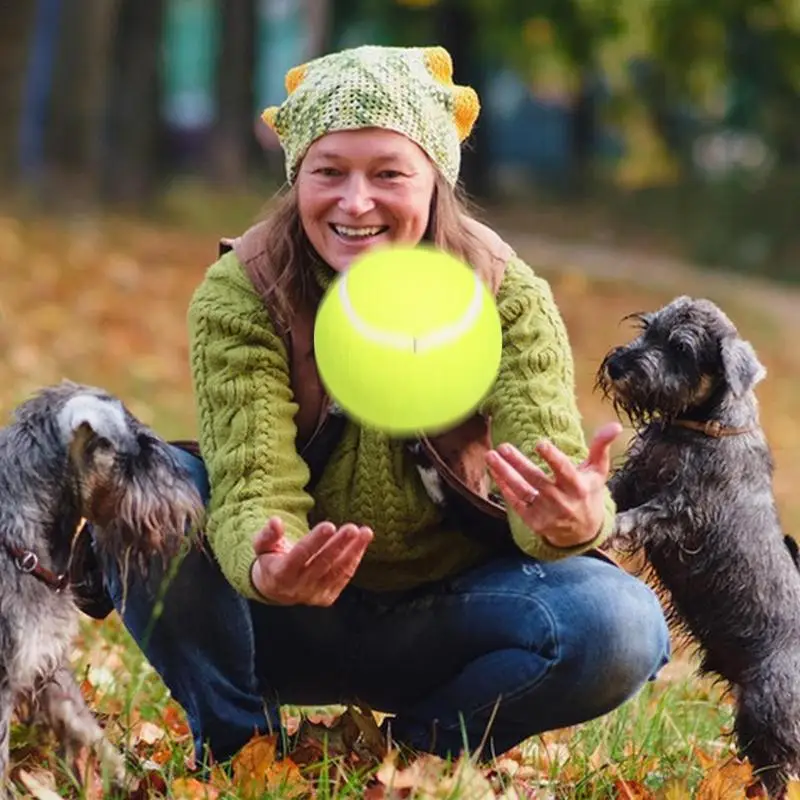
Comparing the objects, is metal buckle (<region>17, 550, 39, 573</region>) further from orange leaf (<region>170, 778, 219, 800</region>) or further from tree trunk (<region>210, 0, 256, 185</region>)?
tree trunk (<region>210, 0, 256, 185</region>)

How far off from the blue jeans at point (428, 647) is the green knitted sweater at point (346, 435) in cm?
14

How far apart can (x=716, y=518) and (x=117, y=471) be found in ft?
6.27

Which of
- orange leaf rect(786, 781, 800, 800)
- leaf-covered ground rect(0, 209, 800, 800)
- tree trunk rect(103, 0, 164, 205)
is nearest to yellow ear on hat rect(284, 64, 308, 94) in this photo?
leaf-covered ground rect(0, 209, 800, 800)

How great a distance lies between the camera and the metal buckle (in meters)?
3.96

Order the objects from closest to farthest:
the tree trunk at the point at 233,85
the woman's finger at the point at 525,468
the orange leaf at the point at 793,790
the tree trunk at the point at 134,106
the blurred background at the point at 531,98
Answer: the woman's finger at the point at 525,468
the orange leaf at the point at 793,790
the blurred background at the point at 531,98
the tree trunk at the point at 134,106
the tree trunk at the point at 233,85

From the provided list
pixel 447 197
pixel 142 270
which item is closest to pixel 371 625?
pixel 447 197

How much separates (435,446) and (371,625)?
1.78 ft

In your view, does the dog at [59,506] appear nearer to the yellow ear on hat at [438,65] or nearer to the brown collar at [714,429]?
the yellow ear on hat at [438,65]

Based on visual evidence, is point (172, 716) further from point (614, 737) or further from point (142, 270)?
point (142, 270)

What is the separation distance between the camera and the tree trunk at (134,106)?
18.9m

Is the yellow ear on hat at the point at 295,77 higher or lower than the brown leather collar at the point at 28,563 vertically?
higher

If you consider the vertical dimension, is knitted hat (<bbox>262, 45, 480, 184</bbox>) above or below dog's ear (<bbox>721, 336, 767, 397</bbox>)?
above

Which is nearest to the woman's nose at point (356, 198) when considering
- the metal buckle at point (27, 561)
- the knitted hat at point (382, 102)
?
the knitted hat at point (382, 102)

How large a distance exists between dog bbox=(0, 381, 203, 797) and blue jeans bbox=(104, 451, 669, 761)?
0.95 ft
